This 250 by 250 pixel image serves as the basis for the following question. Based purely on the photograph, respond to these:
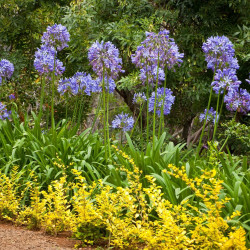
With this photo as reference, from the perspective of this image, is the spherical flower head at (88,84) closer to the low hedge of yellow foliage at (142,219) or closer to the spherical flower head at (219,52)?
the spherical flower head at (219,52)

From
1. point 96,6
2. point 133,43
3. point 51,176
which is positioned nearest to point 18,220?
point 51,176

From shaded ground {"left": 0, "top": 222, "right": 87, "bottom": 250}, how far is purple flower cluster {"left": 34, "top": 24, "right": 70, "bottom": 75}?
6.39 feet

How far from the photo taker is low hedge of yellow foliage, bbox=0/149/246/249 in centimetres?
294

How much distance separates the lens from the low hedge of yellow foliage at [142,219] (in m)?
2.94

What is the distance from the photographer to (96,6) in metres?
8.94

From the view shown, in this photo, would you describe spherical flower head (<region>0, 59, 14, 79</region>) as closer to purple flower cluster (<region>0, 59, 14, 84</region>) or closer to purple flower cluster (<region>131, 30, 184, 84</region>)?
purple flower cluster (<region>0, 59, 14, 84</region>)

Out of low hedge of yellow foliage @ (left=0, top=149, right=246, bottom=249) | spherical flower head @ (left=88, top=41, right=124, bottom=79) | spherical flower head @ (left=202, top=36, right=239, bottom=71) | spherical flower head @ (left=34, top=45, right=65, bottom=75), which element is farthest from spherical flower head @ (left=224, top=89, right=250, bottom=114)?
spherical flower head @ (left=34, top=45, right=65, bottom=75)

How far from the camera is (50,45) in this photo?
5301 mm

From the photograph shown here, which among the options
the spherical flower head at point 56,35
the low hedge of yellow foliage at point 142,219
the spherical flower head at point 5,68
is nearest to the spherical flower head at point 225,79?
the low hedge of yellow foliage at point 142,219

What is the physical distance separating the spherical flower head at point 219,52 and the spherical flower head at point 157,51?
0.30 metres

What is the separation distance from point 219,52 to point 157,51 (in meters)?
0.62

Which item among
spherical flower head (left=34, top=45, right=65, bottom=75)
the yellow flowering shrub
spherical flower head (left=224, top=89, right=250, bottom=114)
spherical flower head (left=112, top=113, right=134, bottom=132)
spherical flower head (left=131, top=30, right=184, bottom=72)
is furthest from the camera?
spherical flower head (left=112, top=113, right=134, bottom=132)

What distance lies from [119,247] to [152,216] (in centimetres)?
51

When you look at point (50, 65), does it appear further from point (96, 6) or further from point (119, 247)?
point (96, 6)
